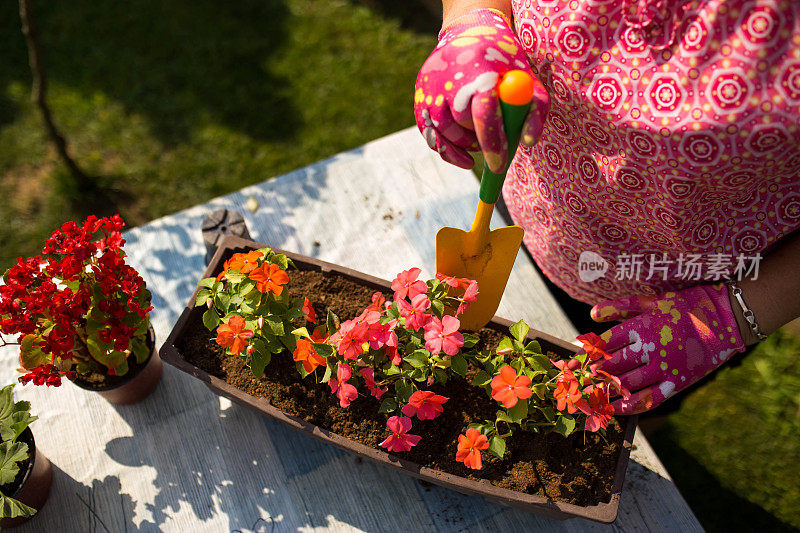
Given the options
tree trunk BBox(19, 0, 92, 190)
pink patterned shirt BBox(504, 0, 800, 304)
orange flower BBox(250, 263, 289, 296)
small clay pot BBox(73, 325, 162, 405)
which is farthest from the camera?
tree trunk BBox(19, 0, 92, 190)

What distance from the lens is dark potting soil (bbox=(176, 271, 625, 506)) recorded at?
1154 mm

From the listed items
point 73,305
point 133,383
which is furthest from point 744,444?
point 73,305

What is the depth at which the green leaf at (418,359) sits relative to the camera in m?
1.14

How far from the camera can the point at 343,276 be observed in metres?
1.38

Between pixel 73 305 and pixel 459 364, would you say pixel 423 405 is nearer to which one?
pixel 459 364

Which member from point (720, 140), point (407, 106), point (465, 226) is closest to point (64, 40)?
point (407, 106)

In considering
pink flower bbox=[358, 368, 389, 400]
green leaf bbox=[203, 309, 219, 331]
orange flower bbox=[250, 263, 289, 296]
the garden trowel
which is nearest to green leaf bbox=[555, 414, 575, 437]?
the garden trowel

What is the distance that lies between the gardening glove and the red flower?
30.1 inches

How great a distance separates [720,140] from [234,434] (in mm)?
1245

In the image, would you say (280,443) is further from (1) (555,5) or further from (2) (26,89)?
(2) (26,89)

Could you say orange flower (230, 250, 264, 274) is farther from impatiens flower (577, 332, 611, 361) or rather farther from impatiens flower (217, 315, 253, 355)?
impatiens flower (577, 332, 611, 361)

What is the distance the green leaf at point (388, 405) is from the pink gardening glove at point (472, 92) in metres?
0.51

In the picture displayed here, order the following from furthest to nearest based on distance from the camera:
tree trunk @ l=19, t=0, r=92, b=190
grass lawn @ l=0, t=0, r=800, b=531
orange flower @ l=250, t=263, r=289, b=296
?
grass lawn @ l=0, t=0, r=800, b=531 < tree trunk @ l=19, t=0, r=92, b=190 < orange flower @ l=250, t=263, r=289, b=296

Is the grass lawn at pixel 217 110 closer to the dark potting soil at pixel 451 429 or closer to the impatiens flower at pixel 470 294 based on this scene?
Answer: the dark potting soil at pixel 451 429
